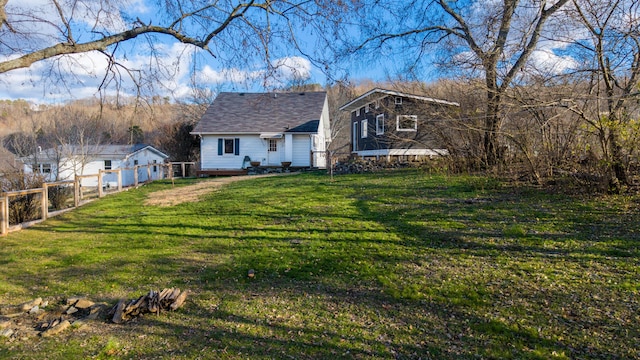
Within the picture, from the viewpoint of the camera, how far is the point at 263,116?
2553 centimetres

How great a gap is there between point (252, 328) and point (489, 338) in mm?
2356

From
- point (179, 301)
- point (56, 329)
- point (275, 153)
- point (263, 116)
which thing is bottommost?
point (56, 329)

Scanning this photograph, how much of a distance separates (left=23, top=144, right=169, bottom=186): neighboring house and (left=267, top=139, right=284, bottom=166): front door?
28.4 feet

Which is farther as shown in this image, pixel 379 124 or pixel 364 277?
pixel 379 124

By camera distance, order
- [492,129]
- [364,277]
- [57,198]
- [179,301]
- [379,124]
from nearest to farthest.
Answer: [179,301], [364,277], [492,129], [57,198], [379,124]

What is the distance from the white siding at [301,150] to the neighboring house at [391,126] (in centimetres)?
322

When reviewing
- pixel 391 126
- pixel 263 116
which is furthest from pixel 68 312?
pixel 263 116

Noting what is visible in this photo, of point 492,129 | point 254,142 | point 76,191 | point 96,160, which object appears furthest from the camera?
point 96,160

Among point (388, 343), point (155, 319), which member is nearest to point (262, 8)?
point (155, 319)

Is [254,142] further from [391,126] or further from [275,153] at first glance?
[391,126]

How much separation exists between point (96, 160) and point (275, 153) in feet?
54.8

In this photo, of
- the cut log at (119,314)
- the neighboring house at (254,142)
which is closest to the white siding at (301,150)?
the neighboring house at (254,142)

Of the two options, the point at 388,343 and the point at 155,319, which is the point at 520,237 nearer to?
the point at 388,343

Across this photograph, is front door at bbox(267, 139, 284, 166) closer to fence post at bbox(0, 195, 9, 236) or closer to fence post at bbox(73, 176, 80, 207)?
fence post at bbox(73, 176, 80, 207)
